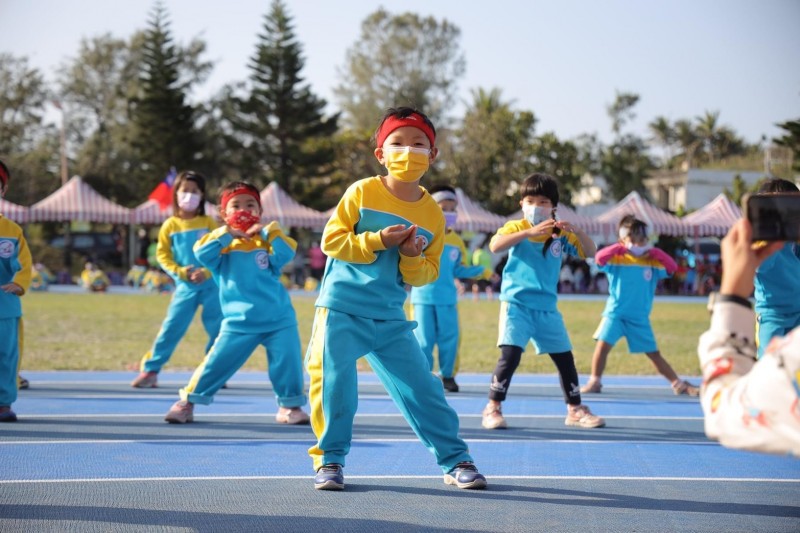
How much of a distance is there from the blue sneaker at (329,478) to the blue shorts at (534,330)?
8.37ft

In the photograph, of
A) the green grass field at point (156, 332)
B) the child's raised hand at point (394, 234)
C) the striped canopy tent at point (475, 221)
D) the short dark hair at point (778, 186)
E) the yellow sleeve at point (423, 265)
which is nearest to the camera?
the child's raised hand at point (394, 234)

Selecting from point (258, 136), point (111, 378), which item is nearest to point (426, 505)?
point (111, 378)

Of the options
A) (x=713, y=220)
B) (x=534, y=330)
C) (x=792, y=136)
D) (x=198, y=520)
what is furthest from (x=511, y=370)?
(x=713, y=220)

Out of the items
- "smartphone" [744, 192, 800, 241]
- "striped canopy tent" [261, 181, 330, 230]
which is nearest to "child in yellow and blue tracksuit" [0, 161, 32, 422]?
"smartphone" [744, 192, 800, 241]

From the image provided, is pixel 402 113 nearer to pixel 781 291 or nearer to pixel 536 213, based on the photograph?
pixel 536 213

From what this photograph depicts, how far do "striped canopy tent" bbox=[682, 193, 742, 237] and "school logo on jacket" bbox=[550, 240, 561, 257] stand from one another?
30272 millimetres

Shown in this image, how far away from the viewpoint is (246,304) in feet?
23.7

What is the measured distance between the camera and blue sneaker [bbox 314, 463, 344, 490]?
516 cm

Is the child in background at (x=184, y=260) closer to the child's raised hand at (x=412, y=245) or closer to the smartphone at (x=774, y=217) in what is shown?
the child's raised hand at (x=412, y=245)

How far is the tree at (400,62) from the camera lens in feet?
211

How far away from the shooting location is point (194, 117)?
5828cm

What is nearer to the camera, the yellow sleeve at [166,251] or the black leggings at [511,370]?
the black leggings at [511,370]

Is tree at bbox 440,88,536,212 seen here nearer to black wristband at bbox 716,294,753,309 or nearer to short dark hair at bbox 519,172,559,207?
short dark hair at bbox 519,172,559,207

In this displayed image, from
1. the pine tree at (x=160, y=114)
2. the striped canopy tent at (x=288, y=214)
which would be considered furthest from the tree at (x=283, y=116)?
the striped canopy tent at (x=288, y=214)
